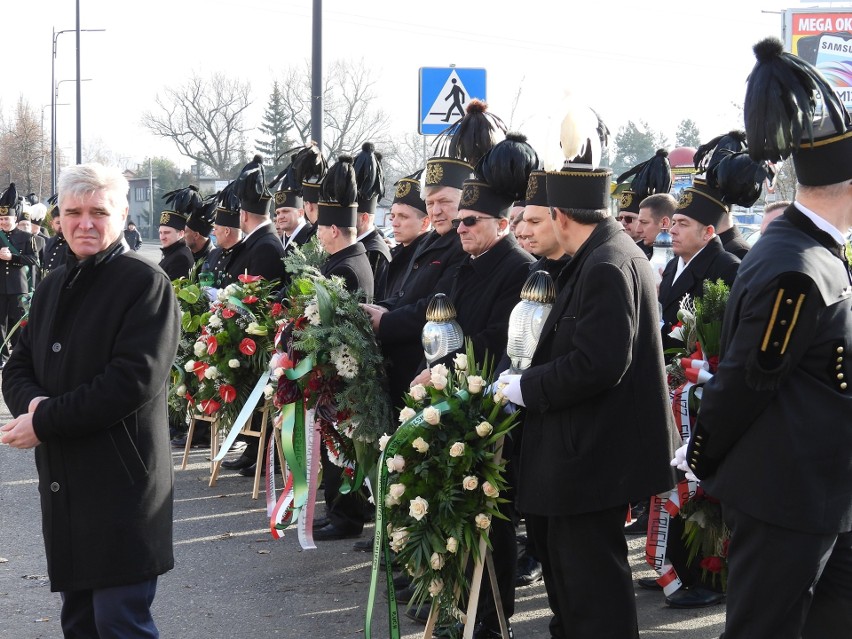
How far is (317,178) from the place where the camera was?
9.27 meters

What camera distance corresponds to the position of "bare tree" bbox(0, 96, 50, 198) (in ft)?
163

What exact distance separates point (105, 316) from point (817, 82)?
2.54 metres

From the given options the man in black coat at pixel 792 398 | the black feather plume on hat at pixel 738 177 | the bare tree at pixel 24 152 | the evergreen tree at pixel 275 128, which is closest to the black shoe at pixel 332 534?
the black feather plume on hat at pixel 738 177

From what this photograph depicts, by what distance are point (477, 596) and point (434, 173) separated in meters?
2.69

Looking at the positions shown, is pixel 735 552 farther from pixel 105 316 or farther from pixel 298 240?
pixel 298 240

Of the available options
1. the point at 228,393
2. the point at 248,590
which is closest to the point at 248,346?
the point at 228,393

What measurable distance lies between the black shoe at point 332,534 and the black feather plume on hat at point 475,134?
2597 millimetres

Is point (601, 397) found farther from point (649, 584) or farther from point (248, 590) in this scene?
point (248, 590)

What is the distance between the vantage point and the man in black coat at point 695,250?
20.9 ft

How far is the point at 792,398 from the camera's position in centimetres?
327

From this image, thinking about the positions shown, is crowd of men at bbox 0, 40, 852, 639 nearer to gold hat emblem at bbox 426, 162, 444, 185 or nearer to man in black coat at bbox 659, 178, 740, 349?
gold hat emblem at bbox 426, 162, 444, 185

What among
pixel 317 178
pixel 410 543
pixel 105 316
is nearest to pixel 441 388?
pixel 410 543

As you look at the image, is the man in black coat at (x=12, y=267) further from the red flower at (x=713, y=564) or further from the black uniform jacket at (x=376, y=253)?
the red flower at (x=713, y=564)

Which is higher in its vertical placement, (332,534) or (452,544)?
(452,544)
